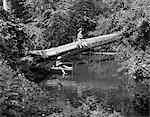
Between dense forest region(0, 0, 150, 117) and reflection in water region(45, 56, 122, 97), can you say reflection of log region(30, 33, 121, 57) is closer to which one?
dense forest region(0, 0, 150, 117)

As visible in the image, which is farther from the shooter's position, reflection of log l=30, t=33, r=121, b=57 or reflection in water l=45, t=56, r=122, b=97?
reflection of log l=30, t=33, r=121, b=57

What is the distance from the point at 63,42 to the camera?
12.9m

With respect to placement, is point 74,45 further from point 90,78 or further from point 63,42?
point 63,42

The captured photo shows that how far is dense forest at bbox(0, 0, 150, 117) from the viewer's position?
5211 mm

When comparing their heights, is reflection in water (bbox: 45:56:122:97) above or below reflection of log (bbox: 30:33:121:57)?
below

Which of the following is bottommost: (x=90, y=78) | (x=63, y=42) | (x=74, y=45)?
(x=90, y=78)

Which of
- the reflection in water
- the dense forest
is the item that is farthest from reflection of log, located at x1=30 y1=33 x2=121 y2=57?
the reflection in water

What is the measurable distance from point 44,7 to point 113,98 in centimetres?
723

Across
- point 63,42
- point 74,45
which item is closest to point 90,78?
point 74,45

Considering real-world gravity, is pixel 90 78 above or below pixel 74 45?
below

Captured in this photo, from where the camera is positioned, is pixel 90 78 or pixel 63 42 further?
pixel 63 42

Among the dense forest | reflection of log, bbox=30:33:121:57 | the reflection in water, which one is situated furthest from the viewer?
reflection of log, bbox=30:33:121:57

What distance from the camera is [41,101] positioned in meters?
5.74

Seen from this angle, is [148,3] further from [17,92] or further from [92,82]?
[17,92]
